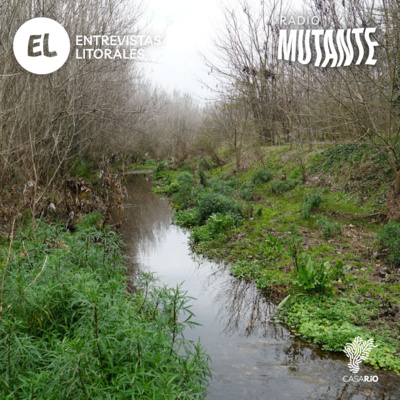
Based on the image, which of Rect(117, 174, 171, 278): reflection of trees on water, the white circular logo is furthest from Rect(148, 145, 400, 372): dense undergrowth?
the white circular logo

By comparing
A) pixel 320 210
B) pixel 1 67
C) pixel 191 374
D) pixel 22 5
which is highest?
pixel 22 5

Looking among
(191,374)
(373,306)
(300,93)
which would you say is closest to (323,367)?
(373,306)

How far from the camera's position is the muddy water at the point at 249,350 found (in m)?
4.08

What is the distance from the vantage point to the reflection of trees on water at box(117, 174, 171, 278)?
31.1ft

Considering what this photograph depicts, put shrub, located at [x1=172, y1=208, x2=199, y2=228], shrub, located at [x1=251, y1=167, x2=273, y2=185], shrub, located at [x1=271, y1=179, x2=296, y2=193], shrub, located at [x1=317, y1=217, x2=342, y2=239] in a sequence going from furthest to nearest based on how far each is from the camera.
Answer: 1. shrub, located at [x1=251, y1=167, x2=273, y2=185]
2. shrub, located at [x1=271, y1=179, x2=296, y2=193]
3. shrub, located at [x1=172, y1=208, x2=199, y2=228]
4. shrub, located at [x1=317, y1=217, x2=342, y2=239]

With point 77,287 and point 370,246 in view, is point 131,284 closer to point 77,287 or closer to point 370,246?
point 77,287

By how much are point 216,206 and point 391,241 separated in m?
4.88

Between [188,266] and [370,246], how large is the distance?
3518 millimetres

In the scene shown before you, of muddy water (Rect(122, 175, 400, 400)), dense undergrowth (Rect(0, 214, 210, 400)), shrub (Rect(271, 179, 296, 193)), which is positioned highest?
shrub (Rect(271, 179, 296, 193))

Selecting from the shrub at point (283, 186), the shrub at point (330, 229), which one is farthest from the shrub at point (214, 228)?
the shrub at point (283, 186)

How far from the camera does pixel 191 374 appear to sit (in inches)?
132

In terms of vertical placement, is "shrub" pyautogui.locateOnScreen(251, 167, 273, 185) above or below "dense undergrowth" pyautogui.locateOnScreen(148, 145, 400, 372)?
above

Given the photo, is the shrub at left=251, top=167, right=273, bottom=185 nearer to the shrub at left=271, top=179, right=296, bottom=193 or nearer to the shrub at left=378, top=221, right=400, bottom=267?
the shrub at left=271, top=179, right=296, bottom=193

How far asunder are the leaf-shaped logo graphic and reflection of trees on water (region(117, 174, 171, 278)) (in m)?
4.20
